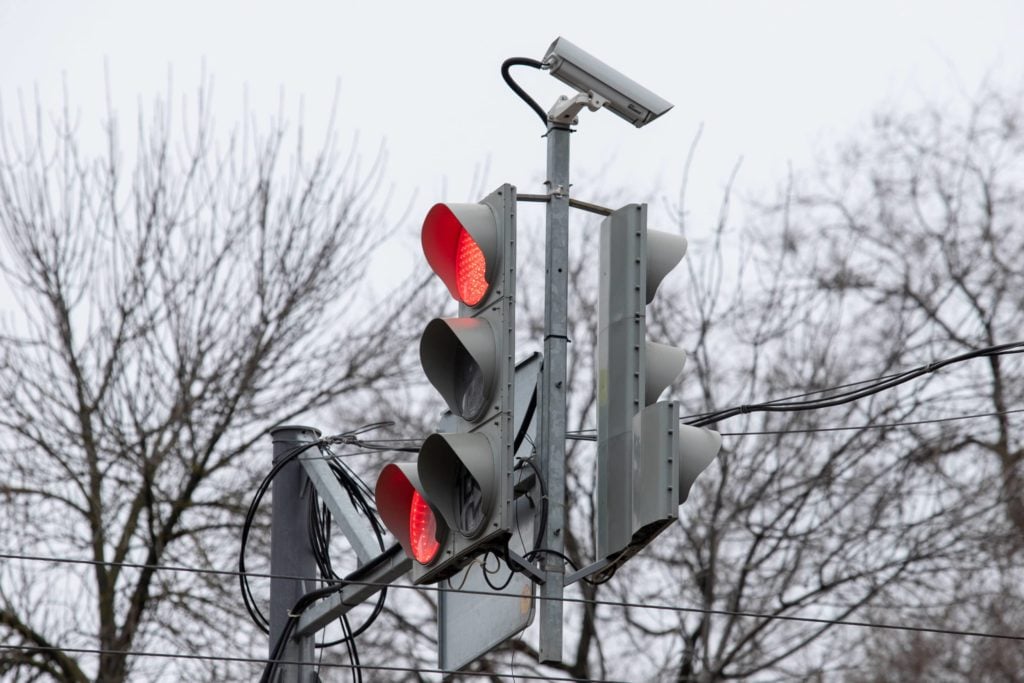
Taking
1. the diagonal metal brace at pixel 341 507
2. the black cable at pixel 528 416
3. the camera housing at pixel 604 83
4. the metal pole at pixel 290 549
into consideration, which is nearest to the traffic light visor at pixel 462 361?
the black cable at pixel 528 416

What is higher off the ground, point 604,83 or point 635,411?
point 604,83

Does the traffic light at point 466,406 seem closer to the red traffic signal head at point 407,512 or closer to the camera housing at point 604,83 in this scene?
the red traffic signal head at point 407,512

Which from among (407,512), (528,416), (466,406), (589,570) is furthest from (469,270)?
(589,570)

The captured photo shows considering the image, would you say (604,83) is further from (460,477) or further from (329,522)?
(329,522)

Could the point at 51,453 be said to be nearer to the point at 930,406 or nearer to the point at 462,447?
the point at 930,406

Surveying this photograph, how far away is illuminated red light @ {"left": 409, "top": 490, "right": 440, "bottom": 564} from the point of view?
20.1 ft

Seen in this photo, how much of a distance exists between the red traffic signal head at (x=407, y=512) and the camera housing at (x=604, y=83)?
1.54m

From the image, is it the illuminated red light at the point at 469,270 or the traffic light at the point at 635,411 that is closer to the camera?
the traffic light at the point at 635,411

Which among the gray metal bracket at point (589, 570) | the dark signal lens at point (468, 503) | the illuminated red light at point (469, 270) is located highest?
the illuminated red light at point (469, 270)

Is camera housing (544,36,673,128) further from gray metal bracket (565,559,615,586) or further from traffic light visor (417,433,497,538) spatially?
gray metal bracket (565,559,615,586)

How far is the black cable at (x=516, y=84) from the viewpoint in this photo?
6688 mm

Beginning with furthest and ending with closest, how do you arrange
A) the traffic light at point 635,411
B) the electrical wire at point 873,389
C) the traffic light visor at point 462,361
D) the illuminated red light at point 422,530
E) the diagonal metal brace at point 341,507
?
the diagonal metal brace at point 341,507, the electrical wire at point 873,389, the illuminated red light at point 422,530, the traffic light visor at point 462,361, the traffic light at point 635,411

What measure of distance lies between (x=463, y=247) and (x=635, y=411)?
0.86 meters

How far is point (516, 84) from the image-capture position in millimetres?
6777
